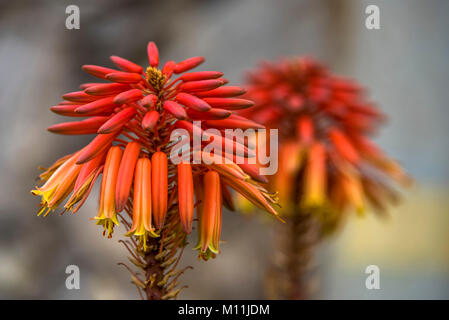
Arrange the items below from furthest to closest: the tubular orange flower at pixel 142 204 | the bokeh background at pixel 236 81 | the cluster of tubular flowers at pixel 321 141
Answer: the bokeh background at pixel 236 81 < the cluster of tubular flowers at pixel 321 141 < the tubular orange flower at pixel 142 204

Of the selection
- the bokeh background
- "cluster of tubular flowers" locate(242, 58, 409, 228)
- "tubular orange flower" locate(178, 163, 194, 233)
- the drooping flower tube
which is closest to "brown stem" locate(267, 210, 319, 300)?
"cluster of tubular flowers" locate(242, 58, 409, 228)

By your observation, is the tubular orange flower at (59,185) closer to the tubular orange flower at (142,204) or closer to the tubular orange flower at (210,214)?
the tubular orange flower at (142,204)

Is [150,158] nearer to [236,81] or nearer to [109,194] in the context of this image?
[109,194]

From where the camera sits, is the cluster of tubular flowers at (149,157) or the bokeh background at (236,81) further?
the bokeh background at (236,81)

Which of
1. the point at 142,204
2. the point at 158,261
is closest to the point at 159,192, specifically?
Answer: the point at 142,204

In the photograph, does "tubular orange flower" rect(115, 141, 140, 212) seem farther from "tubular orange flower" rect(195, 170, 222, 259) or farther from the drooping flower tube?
"tubular orange flower" rect(195, 170, 222, 259)

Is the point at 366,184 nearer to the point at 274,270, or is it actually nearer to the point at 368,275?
the point at 274,270

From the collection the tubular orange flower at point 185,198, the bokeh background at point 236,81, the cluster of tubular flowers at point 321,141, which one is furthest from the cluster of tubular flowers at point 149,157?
the bokeh background at point 236,81
